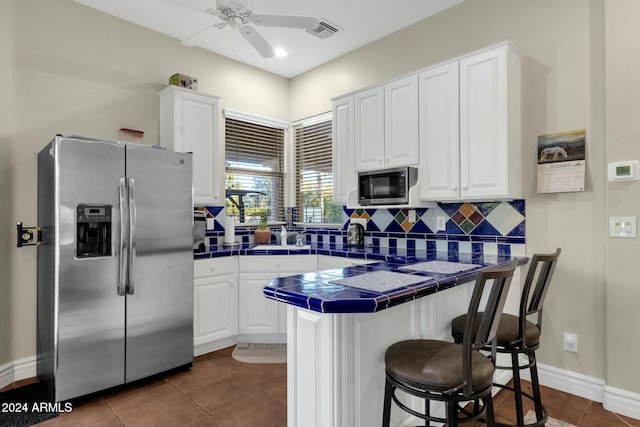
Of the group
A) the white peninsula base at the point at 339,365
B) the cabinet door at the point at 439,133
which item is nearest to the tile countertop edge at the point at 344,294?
the white peninsula base at the point at 339,365

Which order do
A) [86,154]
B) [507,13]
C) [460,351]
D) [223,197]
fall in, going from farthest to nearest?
[223,197] < [507,13] < [86,154] < [460,351]

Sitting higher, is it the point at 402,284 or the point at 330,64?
the point at 330,64

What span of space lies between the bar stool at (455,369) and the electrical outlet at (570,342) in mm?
1404

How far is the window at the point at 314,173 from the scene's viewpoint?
4.30 meters

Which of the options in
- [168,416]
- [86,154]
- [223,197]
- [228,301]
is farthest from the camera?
[223,197]

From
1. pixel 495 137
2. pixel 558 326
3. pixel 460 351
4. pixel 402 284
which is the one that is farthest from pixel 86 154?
pixel 558 326

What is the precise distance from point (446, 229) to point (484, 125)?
0.95m

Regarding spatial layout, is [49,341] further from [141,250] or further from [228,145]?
[228,145]

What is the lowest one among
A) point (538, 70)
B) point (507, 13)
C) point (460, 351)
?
point (460, 351)

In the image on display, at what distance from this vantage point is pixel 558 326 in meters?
2.61

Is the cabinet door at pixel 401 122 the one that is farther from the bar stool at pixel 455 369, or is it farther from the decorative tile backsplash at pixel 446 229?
the bar stool at pixel 455 369

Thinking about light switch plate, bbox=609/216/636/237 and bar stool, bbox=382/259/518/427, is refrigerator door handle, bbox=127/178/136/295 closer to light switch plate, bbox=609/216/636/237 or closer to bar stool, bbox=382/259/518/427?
bar stool, bbox=382/259/518/427

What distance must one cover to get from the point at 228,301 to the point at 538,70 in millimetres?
3130

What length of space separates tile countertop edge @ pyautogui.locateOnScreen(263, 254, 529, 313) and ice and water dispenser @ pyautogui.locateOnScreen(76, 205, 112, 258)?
56.1 inches
